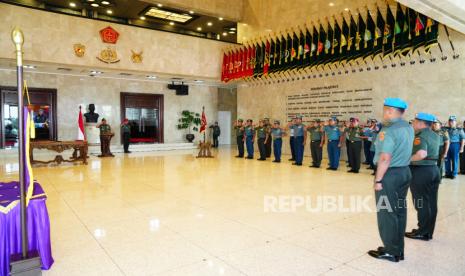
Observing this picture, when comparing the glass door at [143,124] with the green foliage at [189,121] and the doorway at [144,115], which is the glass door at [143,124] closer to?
the doorway at [144,115]

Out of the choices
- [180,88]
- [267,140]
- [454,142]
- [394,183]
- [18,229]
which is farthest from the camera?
[180,88]

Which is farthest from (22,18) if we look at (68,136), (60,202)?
(60,202)

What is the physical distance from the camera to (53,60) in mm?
10109

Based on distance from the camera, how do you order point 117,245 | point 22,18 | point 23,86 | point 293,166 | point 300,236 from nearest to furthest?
point 23,86
point 117,245
point 300,236
point 293,166
point 22,18

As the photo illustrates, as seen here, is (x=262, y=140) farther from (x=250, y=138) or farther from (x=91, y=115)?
(x=91, y=115)

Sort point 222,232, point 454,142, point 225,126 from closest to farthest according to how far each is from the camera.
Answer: point 222,232 < point 454,142 < point 225,126

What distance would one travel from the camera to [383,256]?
2783 millimetres

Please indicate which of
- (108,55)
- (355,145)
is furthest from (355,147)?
(108,55)

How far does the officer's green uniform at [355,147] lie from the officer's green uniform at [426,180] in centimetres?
465

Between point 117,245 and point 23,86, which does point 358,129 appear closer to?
point 117,245

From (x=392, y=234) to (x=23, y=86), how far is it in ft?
10.3

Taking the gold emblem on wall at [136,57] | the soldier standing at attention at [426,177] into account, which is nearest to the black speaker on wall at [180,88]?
the gold emblem on wall at [136,57]

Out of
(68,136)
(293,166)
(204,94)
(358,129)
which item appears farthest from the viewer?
(204,94)

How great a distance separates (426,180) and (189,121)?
1339 centimetres
